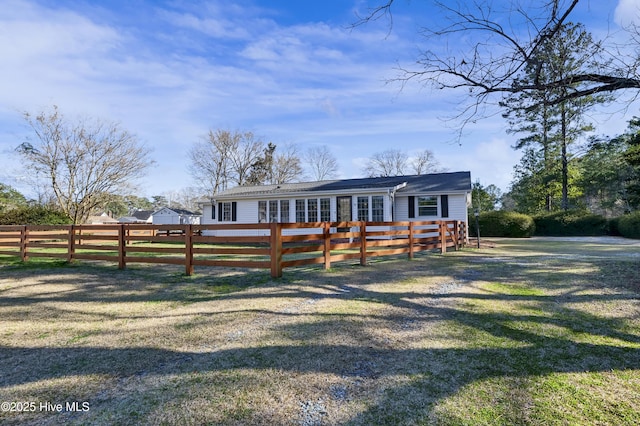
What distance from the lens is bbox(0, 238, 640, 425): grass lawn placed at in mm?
2016

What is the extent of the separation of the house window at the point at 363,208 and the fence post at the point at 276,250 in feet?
31.3

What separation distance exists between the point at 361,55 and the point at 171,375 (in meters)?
6.28

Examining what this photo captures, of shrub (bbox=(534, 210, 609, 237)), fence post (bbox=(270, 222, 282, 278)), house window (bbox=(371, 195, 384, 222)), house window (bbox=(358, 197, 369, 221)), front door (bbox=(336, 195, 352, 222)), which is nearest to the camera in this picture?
fence post (bbox=(270, 222, 282, 278))

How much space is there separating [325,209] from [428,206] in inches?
198

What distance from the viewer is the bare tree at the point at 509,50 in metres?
4.18

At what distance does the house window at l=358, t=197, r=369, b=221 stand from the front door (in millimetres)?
508

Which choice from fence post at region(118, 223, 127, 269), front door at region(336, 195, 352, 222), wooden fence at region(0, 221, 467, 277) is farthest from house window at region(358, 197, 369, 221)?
fence post at region(118, 223, 127, 269)

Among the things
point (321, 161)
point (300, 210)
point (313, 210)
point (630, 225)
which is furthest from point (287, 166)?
point (630, 225)

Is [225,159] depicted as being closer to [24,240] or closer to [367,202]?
[367,202]

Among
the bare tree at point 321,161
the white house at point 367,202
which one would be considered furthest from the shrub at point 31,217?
the bare tree at point 321,161

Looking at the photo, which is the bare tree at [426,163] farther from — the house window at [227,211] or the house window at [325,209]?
the house window at [227,211]

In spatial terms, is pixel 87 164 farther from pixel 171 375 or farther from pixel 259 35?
pixel 171 375

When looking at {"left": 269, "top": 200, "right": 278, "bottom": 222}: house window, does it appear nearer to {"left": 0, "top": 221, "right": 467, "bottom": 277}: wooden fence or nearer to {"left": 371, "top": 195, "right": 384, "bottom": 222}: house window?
{"left": 371, "top": 195, "right": 384, "bottom": 222}: house window

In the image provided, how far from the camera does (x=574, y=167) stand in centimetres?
2538
